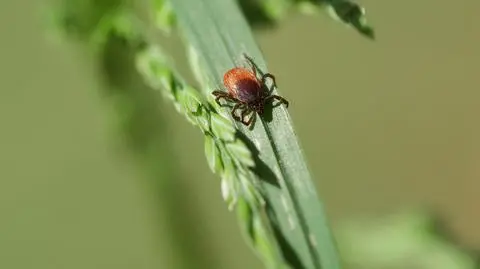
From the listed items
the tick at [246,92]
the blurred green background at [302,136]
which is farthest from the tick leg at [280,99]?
the blurred green background at [302,136]

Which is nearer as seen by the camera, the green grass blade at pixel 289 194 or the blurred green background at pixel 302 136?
the green grass blade at pixel 289 194

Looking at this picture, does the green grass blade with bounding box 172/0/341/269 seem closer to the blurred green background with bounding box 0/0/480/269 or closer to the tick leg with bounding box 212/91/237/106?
the tick leg with bounding box 212/91/237/106

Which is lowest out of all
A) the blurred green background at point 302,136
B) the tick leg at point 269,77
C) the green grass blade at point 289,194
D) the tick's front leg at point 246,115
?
the green grass blade at point 289,194

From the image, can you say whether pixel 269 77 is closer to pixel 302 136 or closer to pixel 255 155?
pixel 255 155

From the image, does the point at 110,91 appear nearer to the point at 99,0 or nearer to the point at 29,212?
the point at 99,0

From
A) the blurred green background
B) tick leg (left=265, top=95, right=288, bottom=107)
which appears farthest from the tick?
Result: the blurred green background

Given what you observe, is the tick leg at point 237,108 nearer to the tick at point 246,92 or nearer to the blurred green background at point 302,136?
the tick at point 246,92

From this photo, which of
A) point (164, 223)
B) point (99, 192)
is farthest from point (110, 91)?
point (99, 192)
